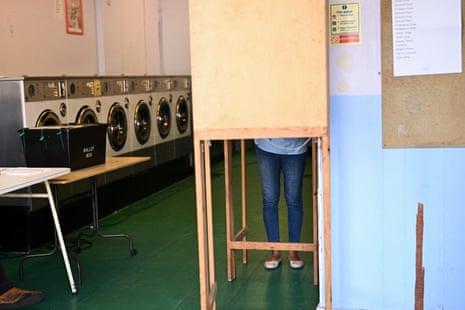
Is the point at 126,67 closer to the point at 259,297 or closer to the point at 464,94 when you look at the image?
the point at 259,297

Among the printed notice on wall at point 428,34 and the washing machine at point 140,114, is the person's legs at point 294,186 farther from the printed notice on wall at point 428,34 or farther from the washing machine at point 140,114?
the washing machine at point 140,114

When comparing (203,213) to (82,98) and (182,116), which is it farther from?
(182,116)

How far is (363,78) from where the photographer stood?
3107 millimetres

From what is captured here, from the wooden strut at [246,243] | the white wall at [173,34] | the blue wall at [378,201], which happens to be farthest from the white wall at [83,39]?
the blue wall at [378,201]

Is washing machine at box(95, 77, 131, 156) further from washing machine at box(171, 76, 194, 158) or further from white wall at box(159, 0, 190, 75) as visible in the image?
white wall at box(159, 0, 190, 75)

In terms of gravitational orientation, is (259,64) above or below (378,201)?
above

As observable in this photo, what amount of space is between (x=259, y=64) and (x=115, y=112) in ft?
12.2

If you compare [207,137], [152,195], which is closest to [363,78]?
[207,137]

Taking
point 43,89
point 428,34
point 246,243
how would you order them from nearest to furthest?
point 428,34, point 246,243, point 43,89

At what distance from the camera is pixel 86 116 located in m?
5.52

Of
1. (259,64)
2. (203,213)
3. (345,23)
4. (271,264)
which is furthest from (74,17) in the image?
(259,64)

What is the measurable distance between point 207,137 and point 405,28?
112cm

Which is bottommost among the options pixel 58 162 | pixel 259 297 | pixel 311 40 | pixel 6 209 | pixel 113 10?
pixel 259 297

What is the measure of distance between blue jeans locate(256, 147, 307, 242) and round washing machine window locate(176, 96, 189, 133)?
3792 mm
